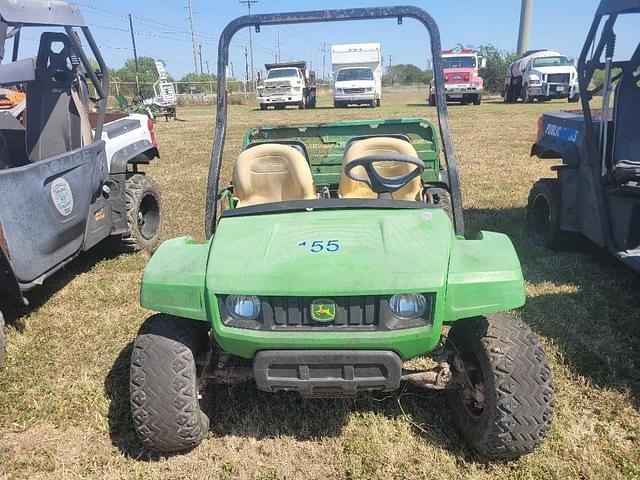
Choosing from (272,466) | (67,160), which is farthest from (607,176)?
(67,160)

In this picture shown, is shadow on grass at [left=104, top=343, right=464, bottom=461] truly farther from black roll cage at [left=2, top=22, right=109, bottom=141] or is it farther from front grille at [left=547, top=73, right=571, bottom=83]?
front grille at [left=547, top=73, right=571, bottom=83]

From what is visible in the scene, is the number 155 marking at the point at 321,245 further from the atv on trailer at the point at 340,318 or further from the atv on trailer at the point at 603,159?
the atv on trailer at the point at 603,159

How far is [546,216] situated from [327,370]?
146 inches

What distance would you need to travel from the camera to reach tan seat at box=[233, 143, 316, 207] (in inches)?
130

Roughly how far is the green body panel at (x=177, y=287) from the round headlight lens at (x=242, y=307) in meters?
0.11

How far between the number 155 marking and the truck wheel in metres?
0.72

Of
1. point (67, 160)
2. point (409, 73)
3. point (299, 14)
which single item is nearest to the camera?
point (299, 14)

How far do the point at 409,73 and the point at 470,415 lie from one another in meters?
89.7

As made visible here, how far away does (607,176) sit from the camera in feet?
13.5

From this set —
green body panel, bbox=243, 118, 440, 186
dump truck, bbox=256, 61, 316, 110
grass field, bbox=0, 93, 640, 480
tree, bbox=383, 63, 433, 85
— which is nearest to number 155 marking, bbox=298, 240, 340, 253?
grass field, bbox=0, 93, 640, 480

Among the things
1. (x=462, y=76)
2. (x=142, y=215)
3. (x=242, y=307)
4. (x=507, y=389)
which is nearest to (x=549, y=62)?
(x=462, y=76)

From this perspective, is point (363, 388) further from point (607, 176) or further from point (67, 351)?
point (607, 176)

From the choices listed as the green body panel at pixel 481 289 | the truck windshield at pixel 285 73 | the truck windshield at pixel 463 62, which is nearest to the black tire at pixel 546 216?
the green body panel at pixel 481 289

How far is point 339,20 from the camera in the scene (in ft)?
Answer: 9.78
